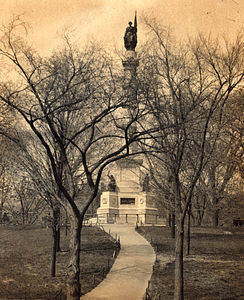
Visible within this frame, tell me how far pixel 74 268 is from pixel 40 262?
21.3 ft

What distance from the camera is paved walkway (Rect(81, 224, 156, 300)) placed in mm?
11266

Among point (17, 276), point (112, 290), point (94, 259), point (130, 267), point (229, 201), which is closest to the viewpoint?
point (112, 290)

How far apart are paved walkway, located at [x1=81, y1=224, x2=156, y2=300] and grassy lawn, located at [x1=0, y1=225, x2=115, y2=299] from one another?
0.41 meters

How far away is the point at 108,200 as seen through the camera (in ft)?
109

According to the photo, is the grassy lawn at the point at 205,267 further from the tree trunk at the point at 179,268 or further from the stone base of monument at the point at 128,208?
the stone base of monument at the point at 128,208

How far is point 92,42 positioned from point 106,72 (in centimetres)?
99

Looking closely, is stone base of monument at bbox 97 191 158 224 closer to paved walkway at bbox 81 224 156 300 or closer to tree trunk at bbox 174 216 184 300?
paved walkway at bbox 81 224 156 300

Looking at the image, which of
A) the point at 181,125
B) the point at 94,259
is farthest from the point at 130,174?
the point at 181,125

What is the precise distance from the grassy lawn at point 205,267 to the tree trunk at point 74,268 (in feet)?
7.11

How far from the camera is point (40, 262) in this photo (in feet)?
52.8

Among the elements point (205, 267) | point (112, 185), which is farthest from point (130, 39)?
point (205, 267)

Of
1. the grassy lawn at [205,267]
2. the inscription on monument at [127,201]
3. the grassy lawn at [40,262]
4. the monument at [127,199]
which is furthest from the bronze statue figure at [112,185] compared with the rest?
the grassy lawn at [205,267]

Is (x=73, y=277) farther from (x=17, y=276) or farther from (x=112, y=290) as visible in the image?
(x=17, y=276)

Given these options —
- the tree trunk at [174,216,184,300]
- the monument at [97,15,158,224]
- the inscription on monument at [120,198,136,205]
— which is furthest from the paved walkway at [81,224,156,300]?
the inscription on monument at [120,198,136,205]
